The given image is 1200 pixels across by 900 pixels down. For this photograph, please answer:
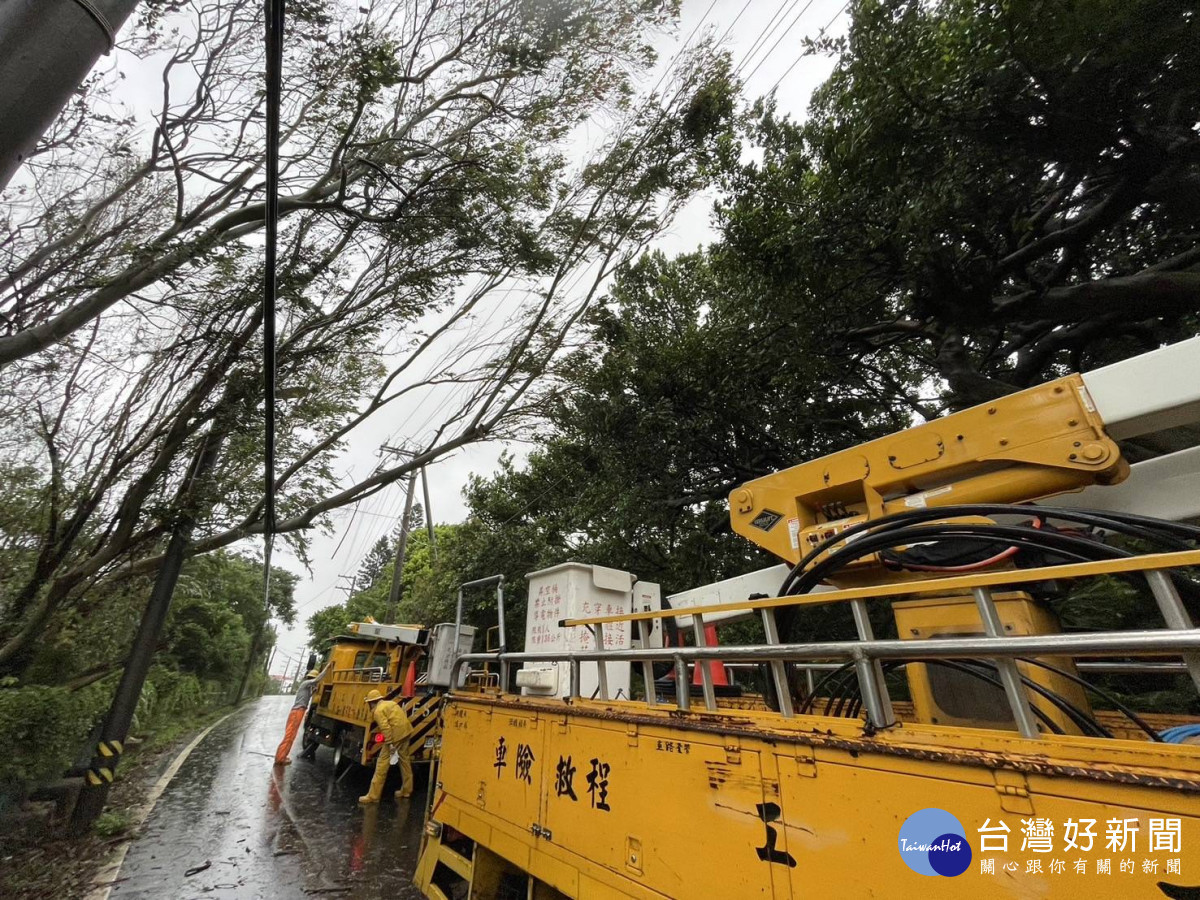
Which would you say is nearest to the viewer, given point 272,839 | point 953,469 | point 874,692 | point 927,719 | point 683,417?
point 874,692

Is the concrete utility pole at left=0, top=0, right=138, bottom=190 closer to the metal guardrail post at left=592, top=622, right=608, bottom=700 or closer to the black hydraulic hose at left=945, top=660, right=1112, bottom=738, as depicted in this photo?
the metal guardrail post at left=592, top=622, right=608, bottom=700

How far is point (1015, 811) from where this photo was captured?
1337mm

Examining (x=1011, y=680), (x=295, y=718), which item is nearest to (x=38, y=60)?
(x=1011, y=680)

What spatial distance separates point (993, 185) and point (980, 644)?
6.51 meters

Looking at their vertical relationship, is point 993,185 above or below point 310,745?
above

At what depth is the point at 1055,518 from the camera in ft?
6.77

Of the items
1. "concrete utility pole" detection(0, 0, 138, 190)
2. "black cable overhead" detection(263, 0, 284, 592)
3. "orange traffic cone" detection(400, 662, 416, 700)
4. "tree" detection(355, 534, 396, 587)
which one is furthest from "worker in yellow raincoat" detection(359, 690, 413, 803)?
"tree" detection(355, 534, 396, 587)

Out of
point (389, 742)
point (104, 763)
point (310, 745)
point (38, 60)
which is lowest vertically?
point (310, 745)

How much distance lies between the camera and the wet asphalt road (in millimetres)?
4840

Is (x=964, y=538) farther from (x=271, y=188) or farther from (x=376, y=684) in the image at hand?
(x=376, y=684)

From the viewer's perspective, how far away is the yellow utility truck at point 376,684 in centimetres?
797

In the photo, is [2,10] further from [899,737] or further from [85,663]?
[85,663]

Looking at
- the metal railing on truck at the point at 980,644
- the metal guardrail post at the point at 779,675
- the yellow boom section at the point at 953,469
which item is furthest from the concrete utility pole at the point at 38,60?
the yellow boom section at the point at 953,469

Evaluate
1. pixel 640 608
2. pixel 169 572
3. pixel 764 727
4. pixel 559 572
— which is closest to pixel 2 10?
pixel 764 727
